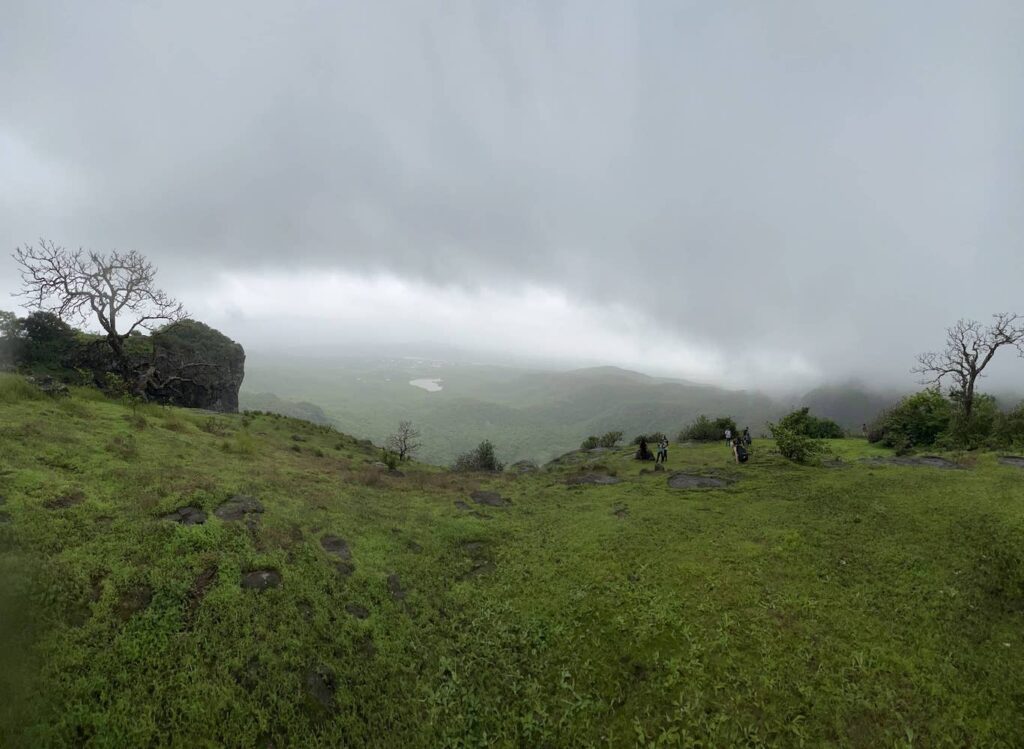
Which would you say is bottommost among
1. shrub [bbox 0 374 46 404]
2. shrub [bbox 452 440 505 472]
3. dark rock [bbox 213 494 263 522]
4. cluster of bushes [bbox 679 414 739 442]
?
shrub [bbox 452 440 505 472]

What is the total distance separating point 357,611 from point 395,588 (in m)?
1.52

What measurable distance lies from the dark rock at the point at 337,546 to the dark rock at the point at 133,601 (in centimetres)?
442

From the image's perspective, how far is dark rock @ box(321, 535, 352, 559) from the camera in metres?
12.3

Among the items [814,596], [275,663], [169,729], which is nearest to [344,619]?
[275,663]

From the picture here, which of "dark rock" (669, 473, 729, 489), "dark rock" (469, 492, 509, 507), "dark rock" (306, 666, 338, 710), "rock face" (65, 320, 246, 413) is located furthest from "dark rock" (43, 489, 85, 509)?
"dark rock" (669, 473, 729, 489)

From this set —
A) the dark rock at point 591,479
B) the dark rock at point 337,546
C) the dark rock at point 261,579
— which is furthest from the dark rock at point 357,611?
the dark rock at point 591,479

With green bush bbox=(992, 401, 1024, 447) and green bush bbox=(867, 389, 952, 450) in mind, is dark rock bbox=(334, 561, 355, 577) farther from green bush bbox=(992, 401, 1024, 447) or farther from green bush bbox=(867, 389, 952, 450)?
green bush bbox=(867, 389, 952, 450)

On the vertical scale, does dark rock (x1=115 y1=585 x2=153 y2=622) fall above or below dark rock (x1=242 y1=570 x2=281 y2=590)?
above

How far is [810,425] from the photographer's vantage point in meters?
42.8

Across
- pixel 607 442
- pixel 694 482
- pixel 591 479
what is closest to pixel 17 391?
pixel 591 479

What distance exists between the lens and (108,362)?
123 feet

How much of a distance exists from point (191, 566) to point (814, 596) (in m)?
15.7

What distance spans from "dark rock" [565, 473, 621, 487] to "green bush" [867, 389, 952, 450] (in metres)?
23.8

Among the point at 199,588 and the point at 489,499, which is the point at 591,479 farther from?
the point at 199,588
